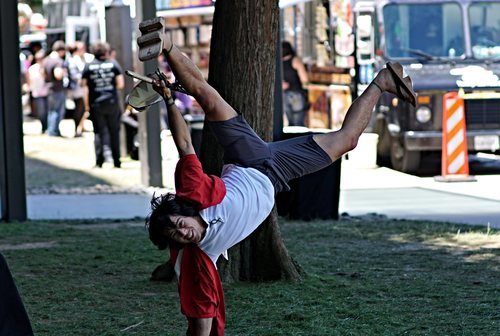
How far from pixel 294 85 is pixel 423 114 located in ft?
21.8

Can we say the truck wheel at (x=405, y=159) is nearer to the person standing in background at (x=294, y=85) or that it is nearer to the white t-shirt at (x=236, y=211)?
the person standing in background at (x=294, y=85)

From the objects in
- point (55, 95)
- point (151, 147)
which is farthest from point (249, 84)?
point (55, 95)

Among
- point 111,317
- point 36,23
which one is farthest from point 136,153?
point 36,23

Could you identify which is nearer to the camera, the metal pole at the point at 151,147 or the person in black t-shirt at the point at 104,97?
the metal pole at the point at 151,147

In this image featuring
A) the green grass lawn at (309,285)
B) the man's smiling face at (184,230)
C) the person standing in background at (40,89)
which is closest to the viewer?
the man's smiling face at (184,230)

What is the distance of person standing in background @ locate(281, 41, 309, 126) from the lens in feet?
74.4

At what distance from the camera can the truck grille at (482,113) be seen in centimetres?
1661

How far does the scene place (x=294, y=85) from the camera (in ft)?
75.2

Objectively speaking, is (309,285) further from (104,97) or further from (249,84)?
(104,97)

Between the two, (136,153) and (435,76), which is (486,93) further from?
(136,153)

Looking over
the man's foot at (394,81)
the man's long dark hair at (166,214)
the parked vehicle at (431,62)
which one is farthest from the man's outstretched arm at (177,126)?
the parked vehicle at (431,62)

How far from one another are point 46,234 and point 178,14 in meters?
18.7

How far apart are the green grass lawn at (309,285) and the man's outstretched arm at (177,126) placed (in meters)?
1.52

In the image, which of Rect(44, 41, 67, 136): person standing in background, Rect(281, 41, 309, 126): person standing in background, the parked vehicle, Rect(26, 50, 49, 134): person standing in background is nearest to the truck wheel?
the parked vehicle
